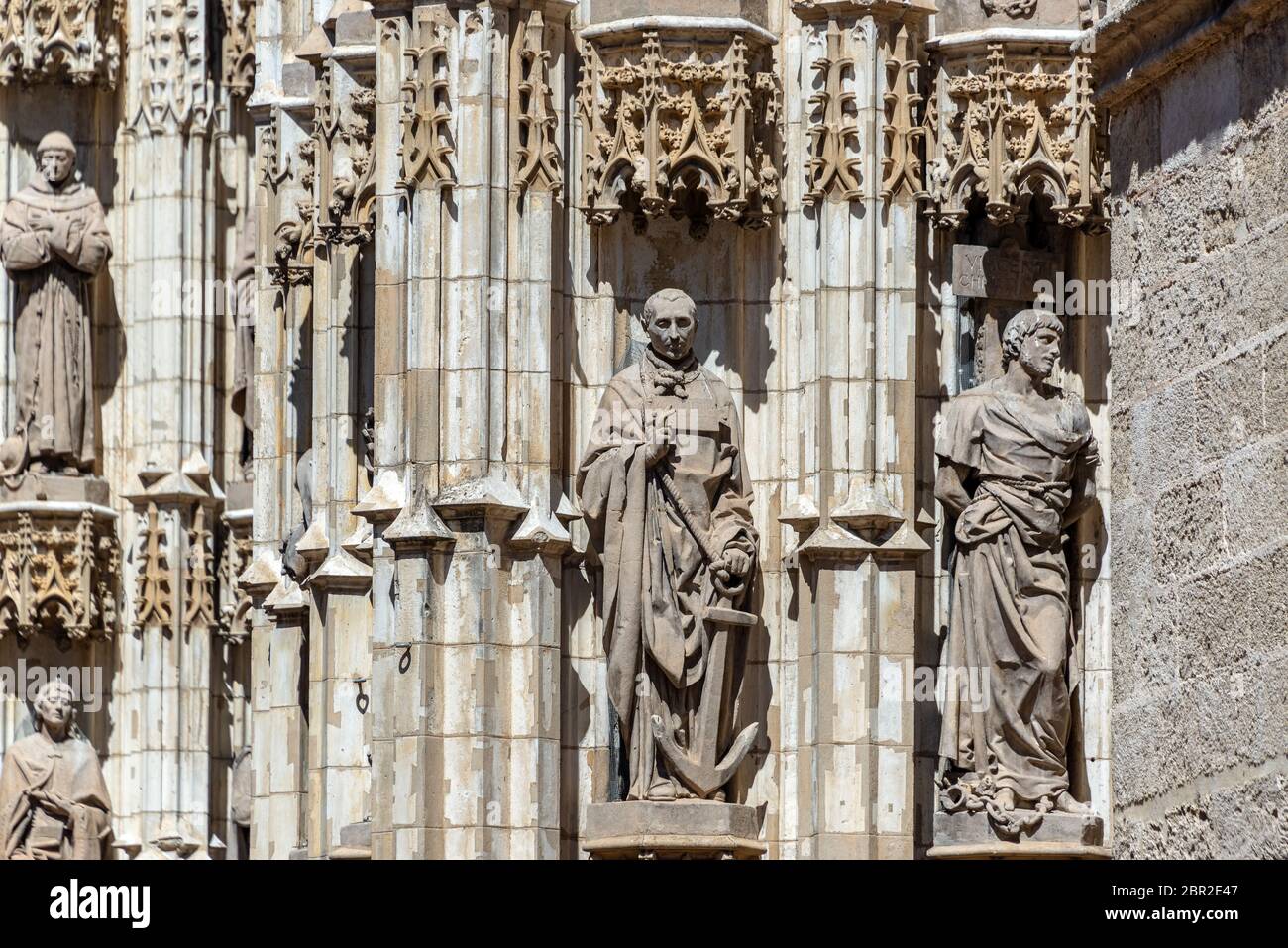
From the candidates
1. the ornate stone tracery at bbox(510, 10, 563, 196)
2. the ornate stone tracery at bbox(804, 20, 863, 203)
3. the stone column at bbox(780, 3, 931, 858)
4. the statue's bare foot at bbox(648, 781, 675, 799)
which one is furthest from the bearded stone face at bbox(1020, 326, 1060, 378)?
the statue's bare foot at bbox(648, 781, 675, 799)

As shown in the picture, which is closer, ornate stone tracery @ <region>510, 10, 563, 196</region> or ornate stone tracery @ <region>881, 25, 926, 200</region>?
ornate stone tracery @ <region>510, 10, 563, 196</region>

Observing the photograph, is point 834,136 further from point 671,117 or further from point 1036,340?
point 1036,340

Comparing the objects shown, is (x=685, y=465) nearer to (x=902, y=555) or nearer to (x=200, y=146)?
(x=902, y=555)

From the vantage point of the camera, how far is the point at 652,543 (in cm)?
1886

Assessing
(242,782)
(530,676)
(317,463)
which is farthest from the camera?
(242,782)

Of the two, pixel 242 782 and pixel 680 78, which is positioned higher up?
pixel 680 78

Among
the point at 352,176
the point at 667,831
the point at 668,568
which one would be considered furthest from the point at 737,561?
the point at 352,176

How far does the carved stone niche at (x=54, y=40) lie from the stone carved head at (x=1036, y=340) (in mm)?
10956

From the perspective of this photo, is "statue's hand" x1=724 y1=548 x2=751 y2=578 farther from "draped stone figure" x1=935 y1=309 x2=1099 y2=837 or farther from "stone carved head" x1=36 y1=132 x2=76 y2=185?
"stone carved head" x1=36 y1=132 x2=76 y2=185

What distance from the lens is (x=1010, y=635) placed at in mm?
19016

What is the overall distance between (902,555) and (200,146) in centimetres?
1068

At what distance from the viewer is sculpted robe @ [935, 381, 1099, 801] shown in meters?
19.0

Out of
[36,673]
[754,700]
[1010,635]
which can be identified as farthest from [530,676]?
[36,673]

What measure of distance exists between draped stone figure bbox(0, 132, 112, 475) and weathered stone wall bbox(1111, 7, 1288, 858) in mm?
19188
